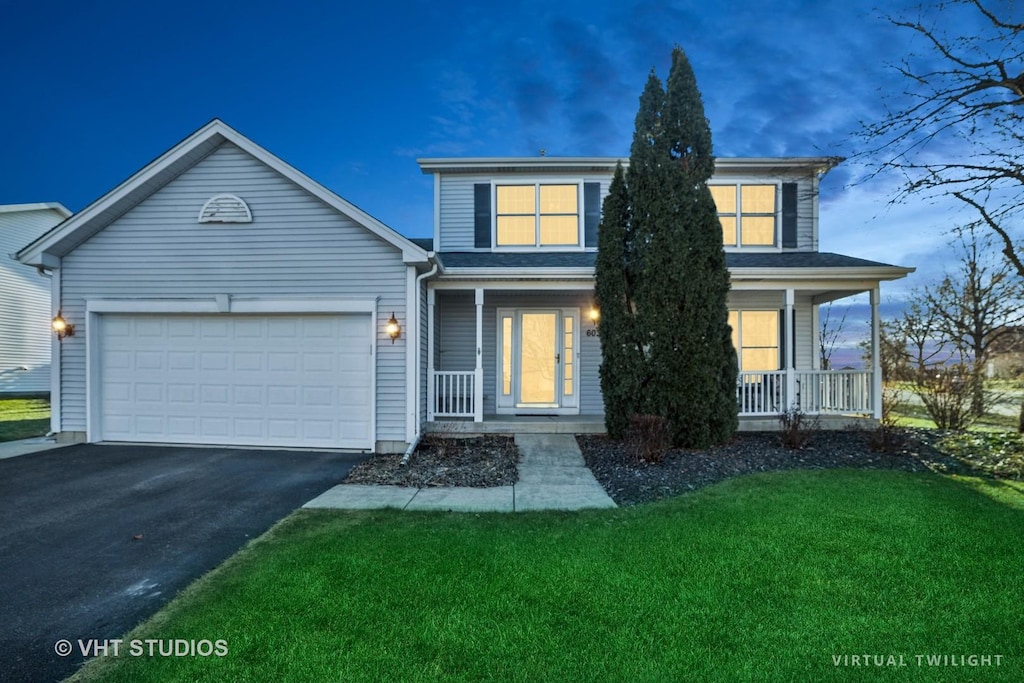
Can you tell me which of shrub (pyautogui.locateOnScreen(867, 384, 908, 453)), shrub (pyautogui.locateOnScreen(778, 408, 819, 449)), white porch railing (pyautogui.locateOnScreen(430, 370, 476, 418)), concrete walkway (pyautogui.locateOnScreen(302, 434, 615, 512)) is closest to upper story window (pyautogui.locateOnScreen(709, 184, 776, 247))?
shrub (pyautogui.locateOnScreen(778, 408, 819, 449))

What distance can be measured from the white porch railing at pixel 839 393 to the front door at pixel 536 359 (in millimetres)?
4780

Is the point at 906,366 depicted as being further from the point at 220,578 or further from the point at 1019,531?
the point at 220,578

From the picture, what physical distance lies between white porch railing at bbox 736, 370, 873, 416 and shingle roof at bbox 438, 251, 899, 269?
7.30 feet

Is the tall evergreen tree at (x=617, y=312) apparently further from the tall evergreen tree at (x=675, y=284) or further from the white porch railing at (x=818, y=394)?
the white porch railing at (x=818, y=394)

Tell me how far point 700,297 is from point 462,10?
13.2m

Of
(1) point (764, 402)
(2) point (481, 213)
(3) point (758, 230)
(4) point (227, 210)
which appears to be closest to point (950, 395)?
(1) point (764, 402)

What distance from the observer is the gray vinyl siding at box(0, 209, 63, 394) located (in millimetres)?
15750

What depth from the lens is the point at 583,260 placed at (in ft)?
32.7

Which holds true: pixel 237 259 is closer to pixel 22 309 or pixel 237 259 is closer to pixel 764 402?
pixel 764 402

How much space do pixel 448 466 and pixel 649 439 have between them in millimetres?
3074

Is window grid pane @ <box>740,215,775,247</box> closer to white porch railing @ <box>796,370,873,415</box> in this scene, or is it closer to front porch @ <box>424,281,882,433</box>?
front porch @ <box>424,281,882,433</box>

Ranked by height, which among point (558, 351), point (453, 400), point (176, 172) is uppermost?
point (176, 172)

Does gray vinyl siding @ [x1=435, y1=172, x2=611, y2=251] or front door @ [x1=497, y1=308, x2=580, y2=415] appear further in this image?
gray vinyl siding @ [x1=435, y1=172, x2=611, y2=251]

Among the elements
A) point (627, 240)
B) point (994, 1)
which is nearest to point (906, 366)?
point (994, 1)
